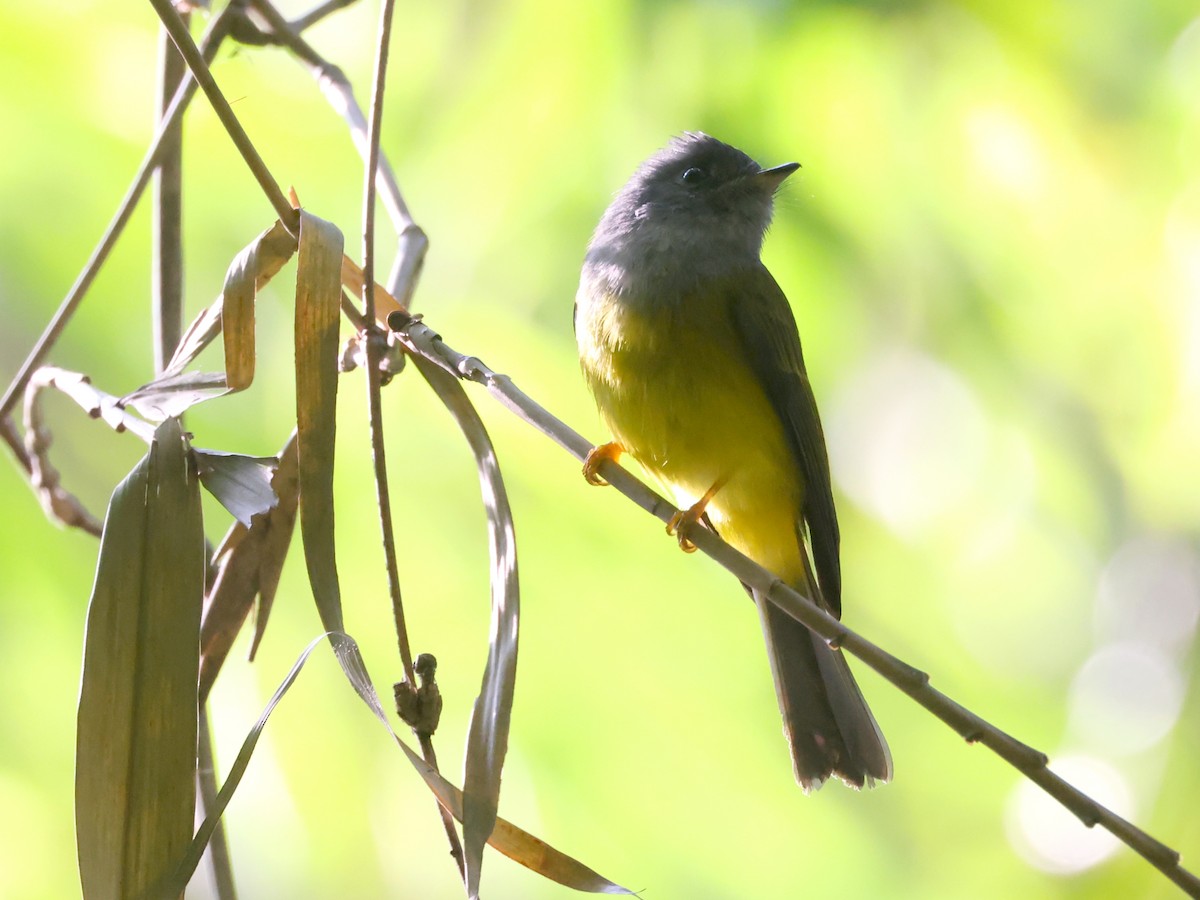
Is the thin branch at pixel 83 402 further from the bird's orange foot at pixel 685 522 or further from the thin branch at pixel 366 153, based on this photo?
the bird's orange foot at pixel 685 522

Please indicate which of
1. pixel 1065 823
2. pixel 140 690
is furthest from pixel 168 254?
pixel 1065 823

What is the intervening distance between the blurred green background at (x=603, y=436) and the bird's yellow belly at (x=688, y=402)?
787mm

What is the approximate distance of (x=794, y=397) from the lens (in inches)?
78.9

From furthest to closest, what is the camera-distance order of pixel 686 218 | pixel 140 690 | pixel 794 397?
pixel 686 218 < pixel 794 397 < pixel 140 690

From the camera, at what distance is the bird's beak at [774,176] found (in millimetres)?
2240

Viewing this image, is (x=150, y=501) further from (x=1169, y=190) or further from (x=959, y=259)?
(x=1169, y=190)

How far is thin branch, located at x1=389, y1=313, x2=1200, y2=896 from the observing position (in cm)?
86

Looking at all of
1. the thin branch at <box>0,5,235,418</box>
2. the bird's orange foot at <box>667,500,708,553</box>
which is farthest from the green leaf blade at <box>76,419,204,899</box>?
the bird's orange foot at <box>667,500,708,553</box>

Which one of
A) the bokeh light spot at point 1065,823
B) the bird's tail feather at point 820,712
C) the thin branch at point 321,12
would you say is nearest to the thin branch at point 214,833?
the bird's tail feather at point 820,712

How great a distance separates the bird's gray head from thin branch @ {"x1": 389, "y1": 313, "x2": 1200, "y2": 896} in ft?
2.44

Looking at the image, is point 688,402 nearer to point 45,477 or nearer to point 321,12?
point 321,12

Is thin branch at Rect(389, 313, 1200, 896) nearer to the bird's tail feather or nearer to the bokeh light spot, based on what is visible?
the bird's tail feather

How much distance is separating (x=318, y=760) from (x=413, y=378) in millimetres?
→ 942

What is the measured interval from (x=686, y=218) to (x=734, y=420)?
1.69 ft
